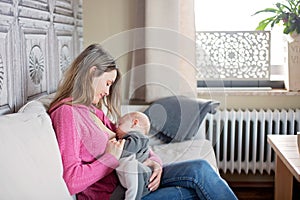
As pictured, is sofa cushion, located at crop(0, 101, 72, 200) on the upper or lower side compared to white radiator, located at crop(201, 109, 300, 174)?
upper

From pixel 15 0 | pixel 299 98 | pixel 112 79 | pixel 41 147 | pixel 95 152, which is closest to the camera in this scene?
pixel 41 147

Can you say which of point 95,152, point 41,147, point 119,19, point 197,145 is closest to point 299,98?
point 197,145

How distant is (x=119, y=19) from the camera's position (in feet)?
10.9

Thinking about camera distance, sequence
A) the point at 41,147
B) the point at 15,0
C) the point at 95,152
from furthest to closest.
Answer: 1. the point at 15,0
2. the point at 95,152
3. the point at 41,147

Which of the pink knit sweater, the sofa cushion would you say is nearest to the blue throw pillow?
the pink knit sweater

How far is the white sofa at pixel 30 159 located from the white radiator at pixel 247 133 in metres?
1.81

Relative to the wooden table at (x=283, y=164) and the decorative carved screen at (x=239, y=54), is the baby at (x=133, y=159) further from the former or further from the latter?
the decorative carved screen at (x=239, y=54)

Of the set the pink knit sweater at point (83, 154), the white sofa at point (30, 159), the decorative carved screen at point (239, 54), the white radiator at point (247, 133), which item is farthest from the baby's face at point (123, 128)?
the decorative carved screen at point (239, 54)

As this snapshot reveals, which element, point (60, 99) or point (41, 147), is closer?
point (41, 147)

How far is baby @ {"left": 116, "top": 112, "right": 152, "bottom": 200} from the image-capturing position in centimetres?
171

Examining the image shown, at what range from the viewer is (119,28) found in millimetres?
3348

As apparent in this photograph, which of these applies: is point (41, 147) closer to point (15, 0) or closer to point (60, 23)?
point (15, 0)

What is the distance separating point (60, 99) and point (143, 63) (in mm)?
1537

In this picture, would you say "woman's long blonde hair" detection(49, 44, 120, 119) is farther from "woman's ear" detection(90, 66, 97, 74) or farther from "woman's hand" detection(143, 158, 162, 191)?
"woman's hand" detection(143, 158, 162, 191)
